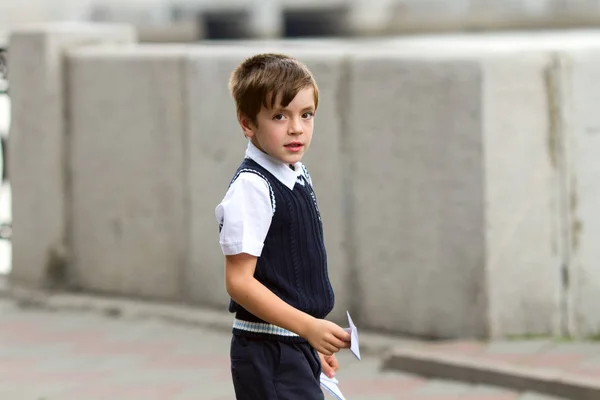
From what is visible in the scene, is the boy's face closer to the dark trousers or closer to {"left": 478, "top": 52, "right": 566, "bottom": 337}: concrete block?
the dark trousers

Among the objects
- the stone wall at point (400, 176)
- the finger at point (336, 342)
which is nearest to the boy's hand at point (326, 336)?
the finger at point (336, 342)

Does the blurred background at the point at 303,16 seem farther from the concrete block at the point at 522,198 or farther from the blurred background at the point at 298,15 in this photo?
the concrete block at the point at 522,198

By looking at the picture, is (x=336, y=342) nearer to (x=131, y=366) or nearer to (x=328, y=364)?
(x=328, y=364)

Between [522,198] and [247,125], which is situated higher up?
[247,125]

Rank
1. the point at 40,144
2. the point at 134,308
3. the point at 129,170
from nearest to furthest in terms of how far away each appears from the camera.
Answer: the point at 134,308, the point at 129,170, the point at 40,144

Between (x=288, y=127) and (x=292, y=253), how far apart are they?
1.02 feet

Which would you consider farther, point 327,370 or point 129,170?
point 129,170

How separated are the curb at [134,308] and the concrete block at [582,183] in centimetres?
73

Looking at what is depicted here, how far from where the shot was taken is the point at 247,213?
3391 millimetres

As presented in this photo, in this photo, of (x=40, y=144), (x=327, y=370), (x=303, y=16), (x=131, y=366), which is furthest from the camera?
(x=303, y=16)

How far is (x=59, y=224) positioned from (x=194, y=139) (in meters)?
1.02

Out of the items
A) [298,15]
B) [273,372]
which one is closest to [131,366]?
[273,372]

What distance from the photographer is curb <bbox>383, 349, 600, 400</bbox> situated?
17.5 ft

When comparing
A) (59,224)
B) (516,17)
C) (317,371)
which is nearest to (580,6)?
(516,17)
